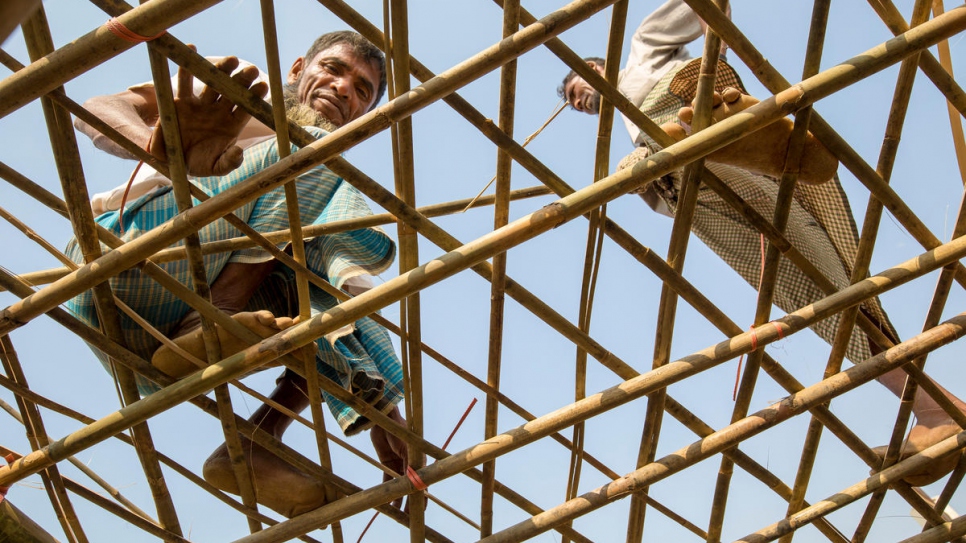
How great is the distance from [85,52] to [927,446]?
1.58 metres

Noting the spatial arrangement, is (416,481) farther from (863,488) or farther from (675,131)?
(863,488)

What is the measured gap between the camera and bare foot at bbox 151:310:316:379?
1.46 meters

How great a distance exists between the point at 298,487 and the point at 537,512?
45 cm

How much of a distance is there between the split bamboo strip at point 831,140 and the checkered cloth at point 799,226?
0.87 feet

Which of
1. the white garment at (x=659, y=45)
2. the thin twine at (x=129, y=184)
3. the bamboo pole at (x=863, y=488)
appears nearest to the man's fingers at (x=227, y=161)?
the thin twine at (x=129, y=184)

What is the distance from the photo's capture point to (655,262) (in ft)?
5.07

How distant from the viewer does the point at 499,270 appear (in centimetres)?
A: 153

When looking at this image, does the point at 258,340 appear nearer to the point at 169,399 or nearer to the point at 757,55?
the point at 169,399

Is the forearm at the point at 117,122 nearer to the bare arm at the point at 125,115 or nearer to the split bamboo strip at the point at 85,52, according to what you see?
the bare arm at the point at 125,115

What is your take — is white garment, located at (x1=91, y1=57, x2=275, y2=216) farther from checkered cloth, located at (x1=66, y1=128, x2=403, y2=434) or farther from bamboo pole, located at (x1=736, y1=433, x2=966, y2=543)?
bamboo pole, located at (x1=736, y1=433, x2=966, y2=543)

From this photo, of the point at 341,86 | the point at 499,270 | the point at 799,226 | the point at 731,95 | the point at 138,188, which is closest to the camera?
the point at 731,95

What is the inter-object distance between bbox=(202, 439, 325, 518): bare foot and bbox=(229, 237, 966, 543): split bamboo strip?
39mm

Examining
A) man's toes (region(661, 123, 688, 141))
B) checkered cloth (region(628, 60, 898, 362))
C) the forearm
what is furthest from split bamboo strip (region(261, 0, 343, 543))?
checkered cloth (region(628, 60, 898, 362))

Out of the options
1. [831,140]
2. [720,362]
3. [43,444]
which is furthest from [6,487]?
[831,140]
